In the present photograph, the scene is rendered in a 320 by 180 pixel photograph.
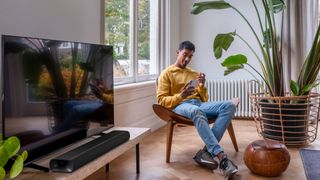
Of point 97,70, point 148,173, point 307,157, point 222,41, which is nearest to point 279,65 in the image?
point 222,41

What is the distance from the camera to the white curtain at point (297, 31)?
4.39m

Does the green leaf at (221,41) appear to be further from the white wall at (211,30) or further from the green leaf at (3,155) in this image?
the green leaf at (3,155)

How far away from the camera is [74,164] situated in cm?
157

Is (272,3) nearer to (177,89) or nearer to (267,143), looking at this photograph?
(177,89)

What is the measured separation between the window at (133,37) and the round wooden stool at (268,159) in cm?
155

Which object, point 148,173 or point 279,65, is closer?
point 148,173

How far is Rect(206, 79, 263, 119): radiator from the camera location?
15.4ft

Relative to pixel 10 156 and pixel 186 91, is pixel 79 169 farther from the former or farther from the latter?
pixel 186 91

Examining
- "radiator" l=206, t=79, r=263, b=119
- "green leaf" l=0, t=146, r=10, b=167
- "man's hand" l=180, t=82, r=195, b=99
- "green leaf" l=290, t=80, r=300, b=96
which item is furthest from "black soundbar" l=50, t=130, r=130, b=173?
"radiator" l=206, t=79, r=263, b=119

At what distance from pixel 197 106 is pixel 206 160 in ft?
1.77

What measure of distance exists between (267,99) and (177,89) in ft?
3.21

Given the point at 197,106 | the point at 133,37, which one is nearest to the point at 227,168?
the point at 197,106

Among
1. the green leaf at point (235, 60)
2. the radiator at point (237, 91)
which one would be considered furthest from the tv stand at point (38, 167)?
the radiator at point (237, 91)

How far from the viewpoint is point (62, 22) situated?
2.27 m
